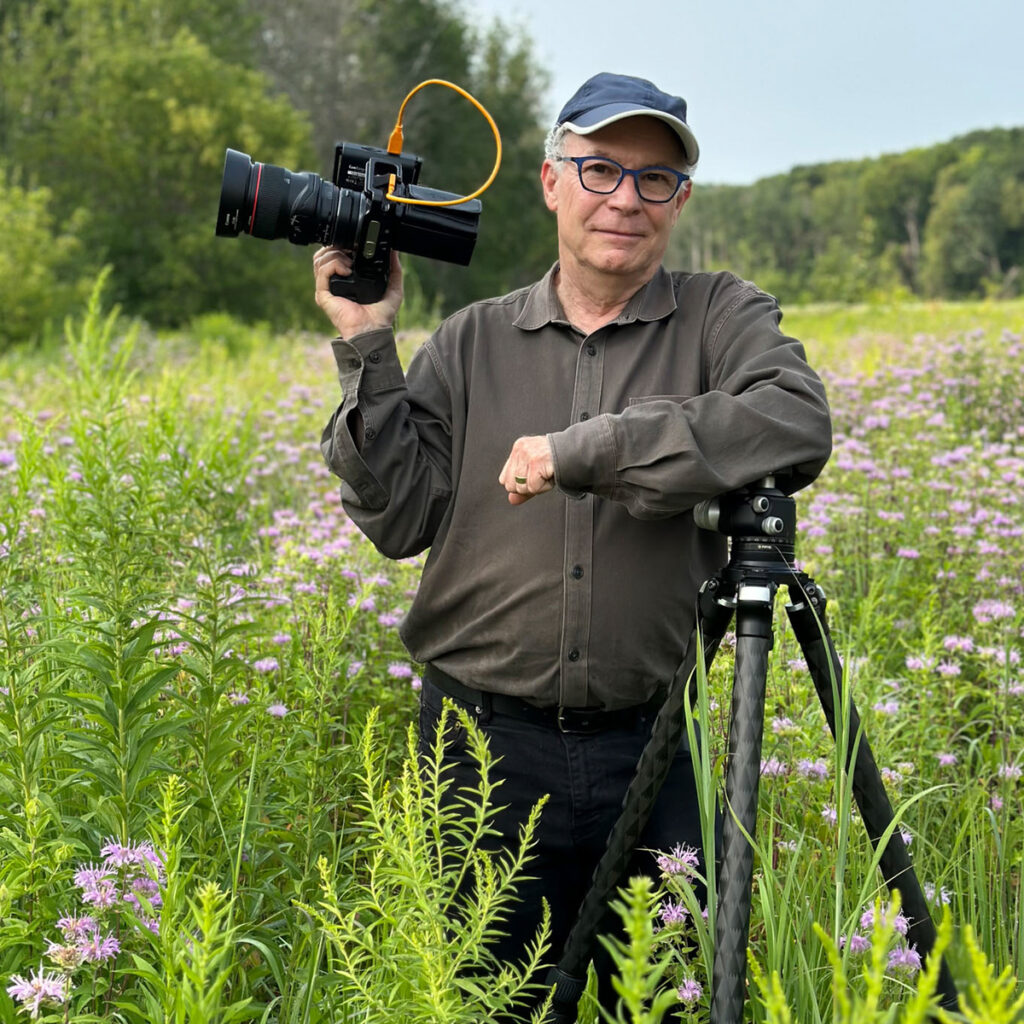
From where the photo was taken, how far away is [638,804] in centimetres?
167

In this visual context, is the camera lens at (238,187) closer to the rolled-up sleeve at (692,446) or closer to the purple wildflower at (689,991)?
the rolled-up sleeve at (692,446)

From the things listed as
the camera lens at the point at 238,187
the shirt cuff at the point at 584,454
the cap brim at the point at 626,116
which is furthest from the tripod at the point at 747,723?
the camera lens at the point at 238,187

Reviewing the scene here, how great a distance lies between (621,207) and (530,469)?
64 centimetres

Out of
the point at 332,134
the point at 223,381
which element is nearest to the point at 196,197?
the point at 332,134

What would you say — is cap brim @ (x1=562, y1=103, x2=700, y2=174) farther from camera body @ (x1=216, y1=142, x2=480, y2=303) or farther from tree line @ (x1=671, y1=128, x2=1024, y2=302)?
tree line @ (x1=671, y1=128, x2=1024, y2=302)

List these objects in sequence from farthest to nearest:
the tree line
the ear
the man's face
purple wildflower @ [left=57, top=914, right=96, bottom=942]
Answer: the tree line
the ear
the man's face
purple wildflower @ [left=57, top=914, right=96, bottom=942]

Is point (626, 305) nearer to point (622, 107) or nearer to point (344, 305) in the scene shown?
point (622, 107)

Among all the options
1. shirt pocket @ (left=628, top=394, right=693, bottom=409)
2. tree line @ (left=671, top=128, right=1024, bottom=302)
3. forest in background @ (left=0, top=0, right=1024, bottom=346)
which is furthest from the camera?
tree line @ (left=671, top=128, right=1024, bottom=302)

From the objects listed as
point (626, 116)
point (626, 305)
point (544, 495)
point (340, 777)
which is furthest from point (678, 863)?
point (626, 116)

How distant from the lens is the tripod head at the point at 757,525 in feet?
5.19

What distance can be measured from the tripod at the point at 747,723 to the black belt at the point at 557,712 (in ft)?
1.25

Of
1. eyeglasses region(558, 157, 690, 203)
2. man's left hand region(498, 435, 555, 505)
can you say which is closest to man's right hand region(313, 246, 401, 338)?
eyeglasses region(558, 157, 690, 203)

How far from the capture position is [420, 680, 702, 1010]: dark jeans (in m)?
2.10

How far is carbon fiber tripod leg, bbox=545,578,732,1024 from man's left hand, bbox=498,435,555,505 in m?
0.30
